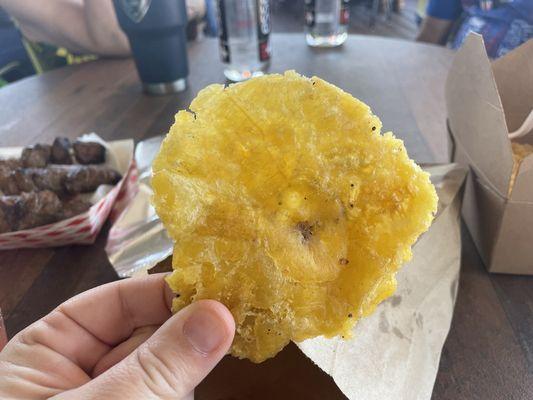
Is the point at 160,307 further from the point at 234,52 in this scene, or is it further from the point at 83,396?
the point at 234,52

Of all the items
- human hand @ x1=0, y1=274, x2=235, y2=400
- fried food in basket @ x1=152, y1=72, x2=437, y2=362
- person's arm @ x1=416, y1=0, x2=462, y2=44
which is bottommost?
person's arm @ x1=416, y1=0, x2=462, y2=44

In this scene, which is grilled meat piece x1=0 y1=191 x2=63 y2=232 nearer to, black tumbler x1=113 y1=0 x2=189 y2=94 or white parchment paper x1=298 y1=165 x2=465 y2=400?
white parchment paper x1=298 y1=165 x2=465 y2=400

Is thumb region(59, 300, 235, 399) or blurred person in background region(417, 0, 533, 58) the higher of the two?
thumb region(59, 300, 235, 399)

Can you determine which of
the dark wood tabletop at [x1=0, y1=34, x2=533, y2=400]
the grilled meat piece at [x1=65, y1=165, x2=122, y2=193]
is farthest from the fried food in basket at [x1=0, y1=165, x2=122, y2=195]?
the dark wood tabletop at [x1=0, y1=34, x2=533, y2=400]

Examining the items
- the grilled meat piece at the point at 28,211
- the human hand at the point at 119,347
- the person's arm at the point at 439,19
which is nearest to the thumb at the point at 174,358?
the human hand at the point at 119,347

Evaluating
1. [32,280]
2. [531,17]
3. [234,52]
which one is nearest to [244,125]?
[32,280]

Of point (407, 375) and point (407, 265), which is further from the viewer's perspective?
point (407, 265)
